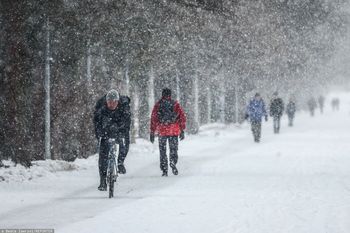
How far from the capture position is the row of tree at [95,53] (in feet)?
45.8

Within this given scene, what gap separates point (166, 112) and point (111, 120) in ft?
9.60

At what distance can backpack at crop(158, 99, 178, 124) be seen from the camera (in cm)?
1418

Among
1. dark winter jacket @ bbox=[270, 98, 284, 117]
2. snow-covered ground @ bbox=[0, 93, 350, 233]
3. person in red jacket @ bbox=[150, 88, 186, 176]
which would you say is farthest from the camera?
dark winter jacket @ bbox=[270, 98, 284, 117]

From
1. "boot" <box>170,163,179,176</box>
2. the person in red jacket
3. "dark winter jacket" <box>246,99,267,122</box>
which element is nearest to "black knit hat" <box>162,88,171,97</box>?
the person in red jacket

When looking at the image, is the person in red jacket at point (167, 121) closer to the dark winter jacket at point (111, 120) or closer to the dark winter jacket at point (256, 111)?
the dark winter jacket at point (111, 120)

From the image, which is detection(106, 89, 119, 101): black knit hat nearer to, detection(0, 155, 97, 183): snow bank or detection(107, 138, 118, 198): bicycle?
detection(107, 138, 118, 198): bicycle

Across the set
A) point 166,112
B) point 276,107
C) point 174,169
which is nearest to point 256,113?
point 276,107

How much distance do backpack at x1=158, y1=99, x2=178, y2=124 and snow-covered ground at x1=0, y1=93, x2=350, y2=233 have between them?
4.05ft

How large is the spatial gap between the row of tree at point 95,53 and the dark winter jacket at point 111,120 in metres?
2.99

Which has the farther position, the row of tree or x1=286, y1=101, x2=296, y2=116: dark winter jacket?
x1=286, y1=101, x2=296, y2=116: dark winter jacket

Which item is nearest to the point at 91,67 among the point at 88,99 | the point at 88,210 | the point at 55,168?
the point at 88,99

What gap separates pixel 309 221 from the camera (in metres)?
8.39

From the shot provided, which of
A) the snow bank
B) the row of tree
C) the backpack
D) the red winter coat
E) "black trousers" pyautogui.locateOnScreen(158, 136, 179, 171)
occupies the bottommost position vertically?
the snow bank

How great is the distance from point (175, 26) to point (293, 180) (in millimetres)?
8442
